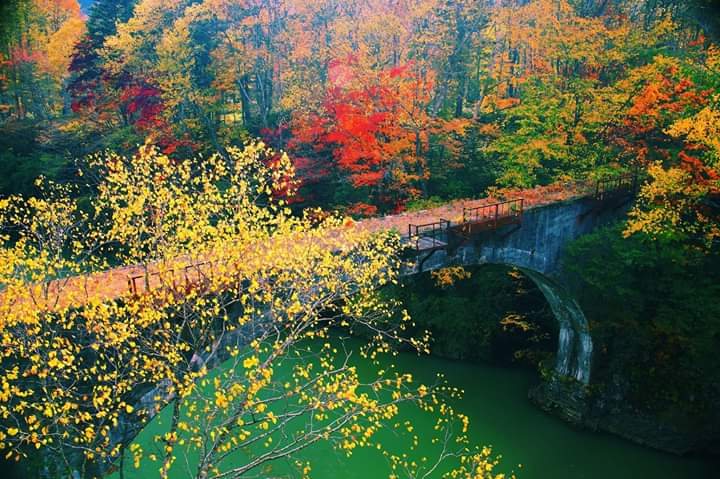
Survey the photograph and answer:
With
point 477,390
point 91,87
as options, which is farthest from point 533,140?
point 91,87

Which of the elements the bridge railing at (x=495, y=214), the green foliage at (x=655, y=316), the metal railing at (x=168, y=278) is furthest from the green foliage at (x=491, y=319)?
the metal railing at (x=168, y=278)

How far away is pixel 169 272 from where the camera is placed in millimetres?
10070

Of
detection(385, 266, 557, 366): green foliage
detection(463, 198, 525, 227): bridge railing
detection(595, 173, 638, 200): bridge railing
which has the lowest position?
detection(385, 266, 557, 366): green foliage

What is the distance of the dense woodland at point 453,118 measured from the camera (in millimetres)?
15172

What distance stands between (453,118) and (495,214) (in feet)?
35.6

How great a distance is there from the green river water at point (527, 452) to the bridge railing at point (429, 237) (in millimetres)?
6402

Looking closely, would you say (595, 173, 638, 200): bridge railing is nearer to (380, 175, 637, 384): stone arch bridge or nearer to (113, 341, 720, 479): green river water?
(380, 175, 637, 384): stone arch bridge

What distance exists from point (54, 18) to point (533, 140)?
36.7 m

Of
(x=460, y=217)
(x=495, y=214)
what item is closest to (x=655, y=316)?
(x=495, y=214)

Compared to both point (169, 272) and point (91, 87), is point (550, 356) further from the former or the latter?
point (91, 87)

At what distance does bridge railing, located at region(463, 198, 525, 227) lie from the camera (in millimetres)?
14562

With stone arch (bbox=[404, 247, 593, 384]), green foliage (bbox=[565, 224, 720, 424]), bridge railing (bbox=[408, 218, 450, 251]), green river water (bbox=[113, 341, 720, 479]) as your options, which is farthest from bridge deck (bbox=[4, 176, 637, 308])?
green river water (bbox=[113, 341, 720, 479])

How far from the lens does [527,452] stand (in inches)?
630

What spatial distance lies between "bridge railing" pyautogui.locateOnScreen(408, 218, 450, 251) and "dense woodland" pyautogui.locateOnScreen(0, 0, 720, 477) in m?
3.48
